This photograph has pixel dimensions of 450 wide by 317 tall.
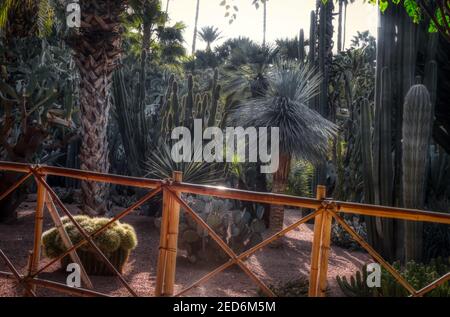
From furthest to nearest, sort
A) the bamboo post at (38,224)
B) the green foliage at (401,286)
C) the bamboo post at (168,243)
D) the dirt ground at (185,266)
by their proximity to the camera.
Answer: the dirt ground at (185,266)
the green foliage at (401,286)
the bamboo post at (38,224)
the bamboo post at (168,243)

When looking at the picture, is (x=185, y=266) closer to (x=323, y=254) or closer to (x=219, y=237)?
(x=219, y=237)

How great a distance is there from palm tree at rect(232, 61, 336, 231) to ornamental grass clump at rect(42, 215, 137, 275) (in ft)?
13.1

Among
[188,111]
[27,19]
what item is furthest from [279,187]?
[27,19]

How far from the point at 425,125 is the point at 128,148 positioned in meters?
6.37

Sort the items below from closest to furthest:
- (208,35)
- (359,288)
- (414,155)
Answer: (359,288), (414,155), (208,35)

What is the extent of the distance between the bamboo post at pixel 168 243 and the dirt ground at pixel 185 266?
229 centimetres

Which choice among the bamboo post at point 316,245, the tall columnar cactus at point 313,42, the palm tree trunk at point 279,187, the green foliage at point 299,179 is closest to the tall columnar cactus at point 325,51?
the tall columnar cactus at point 313,42

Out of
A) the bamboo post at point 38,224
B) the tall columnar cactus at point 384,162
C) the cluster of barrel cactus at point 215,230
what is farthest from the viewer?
the cluster of barrel cactus at point 215,230

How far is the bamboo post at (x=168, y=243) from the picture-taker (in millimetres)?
3148

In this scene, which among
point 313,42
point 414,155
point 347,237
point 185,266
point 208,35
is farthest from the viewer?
point 208,35

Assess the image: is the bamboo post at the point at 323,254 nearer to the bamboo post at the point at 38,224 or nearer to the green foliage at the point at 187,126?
the bamboo post at the point at 38,224

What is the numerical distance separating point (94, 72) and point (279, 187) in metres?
4.16

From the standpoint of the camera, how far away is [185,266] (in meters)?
7.37

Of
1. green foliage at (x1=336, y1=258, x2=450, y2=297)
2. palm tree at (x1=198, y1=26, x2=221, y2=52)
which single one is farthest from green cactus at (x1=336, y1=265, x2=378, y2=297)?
palm tree at (x1=198, y1=26, x2=221, y2=52)
